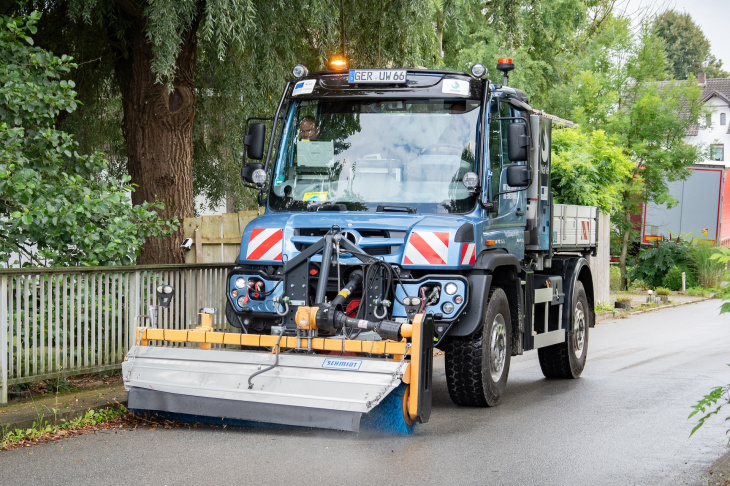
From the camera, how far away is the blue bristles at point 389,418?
24.4 feet

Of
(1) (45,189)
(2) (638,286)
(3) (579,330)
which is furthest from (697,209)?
(1) (45,189)

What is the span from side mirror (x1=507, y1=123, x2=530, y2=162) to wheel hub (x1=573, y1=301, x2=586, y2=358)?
12.2 feet

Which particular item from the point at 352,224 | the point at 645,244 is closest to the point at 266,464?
the point at 352,224

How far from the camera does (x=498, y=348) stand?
914 cm

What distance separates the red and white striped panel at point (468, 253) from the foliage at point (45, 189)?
3.41 metres

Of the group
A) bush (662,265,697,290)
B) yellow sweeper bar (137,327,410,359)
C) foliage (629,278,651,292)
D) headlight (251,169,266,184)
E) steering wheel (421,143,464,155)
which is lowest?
foliage (629,278,651,292)

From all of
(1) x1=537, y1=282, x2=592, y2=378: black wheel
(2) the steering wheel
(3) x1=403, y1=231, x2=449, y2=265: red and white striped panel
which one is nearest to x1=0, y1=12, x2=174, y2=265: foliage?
(2) the steering wheel

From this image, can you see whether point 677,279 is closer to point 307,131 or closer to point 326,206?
point 307,131

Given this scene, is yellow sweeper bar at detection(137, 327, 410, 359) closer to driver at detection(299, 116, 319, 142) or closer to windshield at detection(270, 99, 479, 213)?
windshield at detection(270, 99, 479, 213)

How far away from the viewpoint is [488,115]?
9211 millimetres

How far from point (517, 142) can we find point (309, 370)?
2870mm

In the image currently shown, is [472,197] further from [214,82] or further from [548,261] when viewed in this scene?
[214,82]

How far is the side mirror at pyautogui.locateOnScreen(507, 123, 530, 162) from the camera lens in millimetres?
8695

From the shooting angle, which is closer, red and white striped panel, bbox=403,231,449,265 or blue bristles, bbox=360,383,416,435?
blue bristles, bbox=360,383,416,435
